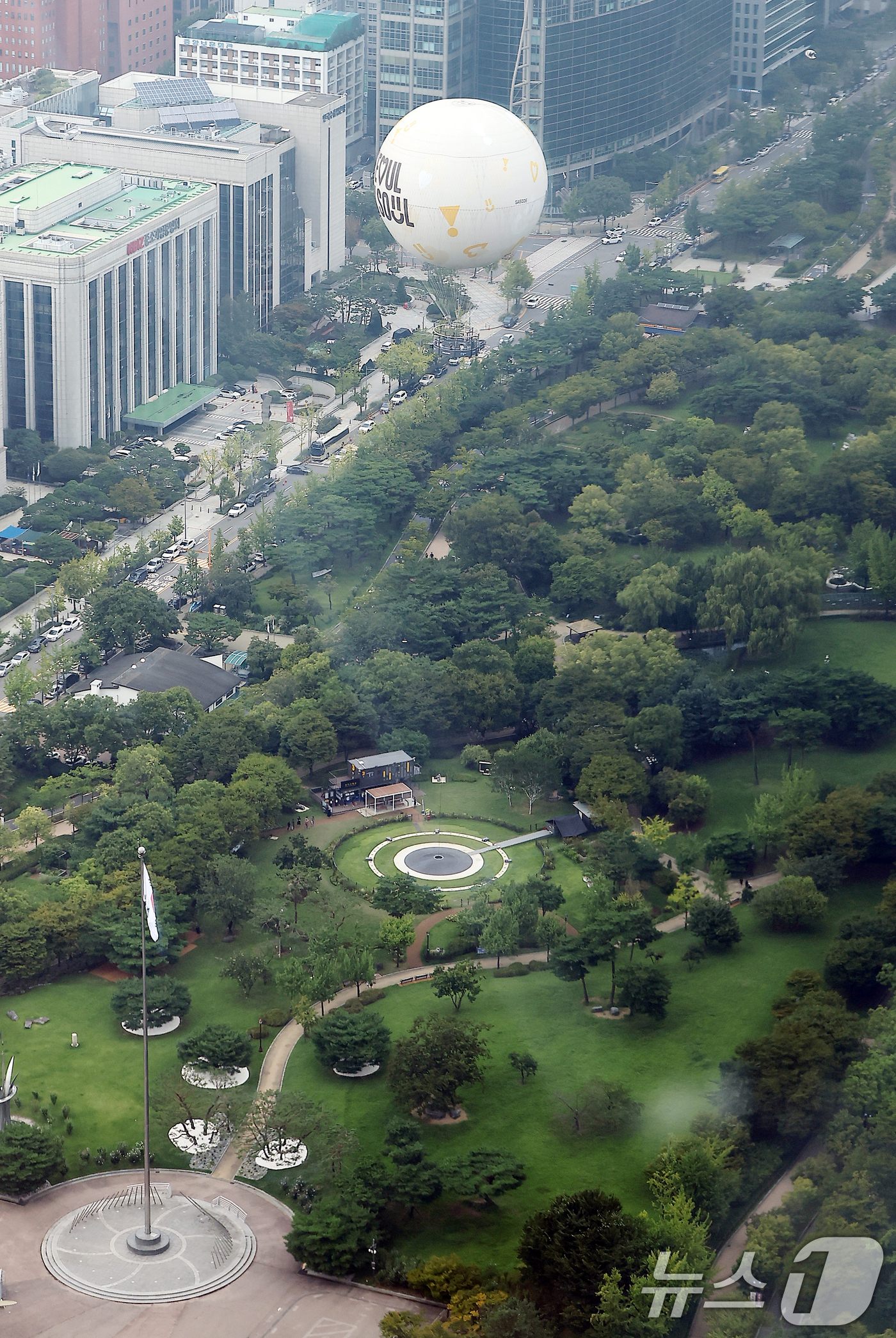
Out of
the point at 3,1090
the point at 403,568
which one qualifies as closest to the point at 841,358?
the point at 403,568

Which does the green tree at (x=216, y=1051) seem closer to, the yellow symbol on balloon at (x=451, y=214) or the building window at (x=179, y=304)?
the yellow symbol on balloon at (x=451, y=214)

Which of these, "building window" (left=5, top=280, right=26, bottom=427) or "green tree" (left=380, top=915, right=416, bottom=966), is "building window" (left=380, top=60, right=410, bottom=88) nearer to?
"building window" (left=5, top=280, right=26, bottom=427)

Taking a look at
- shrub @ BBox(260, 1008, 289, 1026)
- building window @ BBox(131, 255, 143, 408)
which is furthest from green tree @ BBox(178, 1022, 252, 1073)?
building window @ BBox(131, 255, 143, 408)

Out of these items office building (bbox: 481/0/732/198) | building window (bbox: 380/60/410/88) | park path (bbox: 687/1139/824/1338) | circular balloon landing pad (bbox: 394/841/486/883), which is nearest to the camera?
park path (bbox: 687/1139/824/1338)

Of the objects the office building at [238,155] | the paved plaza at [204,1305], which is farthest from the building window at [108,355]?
the paved plaza at [204,1305]

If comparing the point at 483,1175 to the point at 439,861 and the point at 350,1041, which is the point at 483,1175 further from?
the point at 439,861
